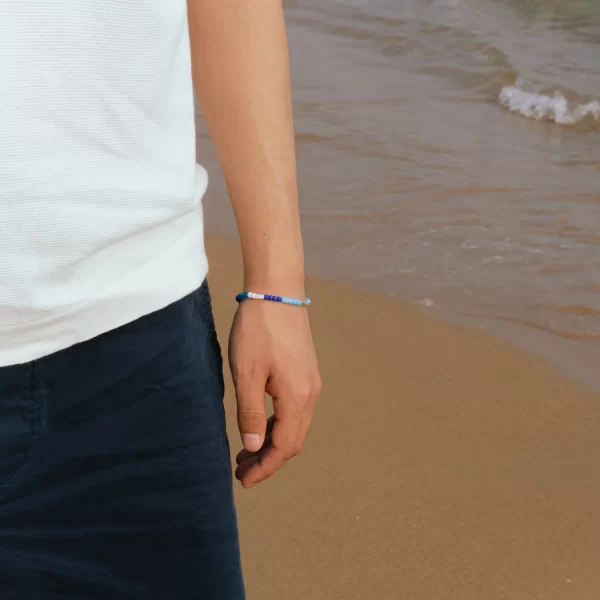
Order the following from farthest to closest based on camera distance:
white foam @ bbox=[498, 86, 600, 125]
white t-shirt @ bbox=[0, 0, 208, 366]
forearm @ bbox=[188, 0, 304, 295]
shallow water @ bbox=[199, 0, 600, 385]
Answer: white foam @ bbox=[498, 86, 600, 125], shallow water @ bbox=[199, 0, 600, 385], forearm @ bbox=[188, 0, 304, 295], white t-shirt @ bbox=[0, 0, 208, 366]

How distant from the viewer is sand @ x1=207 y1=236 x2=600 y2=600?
1.69m

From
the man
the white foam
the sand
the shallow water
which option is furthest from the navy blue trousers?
the white foam

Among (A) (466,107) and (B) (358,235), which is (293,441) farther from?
(A) (466,107)

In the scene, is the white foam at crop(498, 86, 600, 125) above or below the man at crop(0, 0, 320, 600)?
below

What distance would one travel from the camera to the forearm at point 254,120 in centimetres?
87

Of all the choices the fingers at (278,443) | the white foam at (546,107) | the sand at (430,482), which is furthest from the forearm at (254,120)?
the white foam at (546,107)

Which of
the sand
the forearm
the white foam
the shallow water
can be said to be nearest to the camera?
the forearm

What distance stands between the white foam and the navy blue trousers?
3.87 m

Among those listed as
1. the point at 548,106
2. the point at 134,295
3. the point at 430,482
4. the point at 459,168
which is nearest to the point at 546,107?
the point at 548,106

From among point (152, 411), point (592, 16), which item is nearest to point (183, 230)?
point (152, 411)

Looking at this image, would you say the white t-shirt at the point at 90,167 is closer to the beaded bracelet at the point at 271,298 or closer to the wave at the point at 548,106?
the beaded bracelet at the point at 271,298

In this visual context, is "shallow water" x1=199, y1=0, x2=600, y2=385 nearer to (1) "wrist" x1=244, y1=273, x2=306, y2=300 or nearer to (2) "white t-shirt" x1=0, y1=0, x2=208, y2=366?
(1) "wrist" x1=244, y1=273, x2=306, y2=300

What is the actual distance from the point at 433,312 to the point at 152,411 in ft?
5.89

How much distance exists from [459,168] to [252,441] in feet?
9.17
